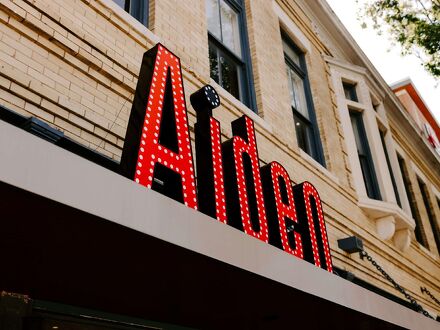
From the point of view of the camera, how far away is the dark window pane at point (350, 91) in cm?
1032

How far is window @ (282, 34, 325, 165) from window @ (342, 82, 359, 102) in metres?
1.84

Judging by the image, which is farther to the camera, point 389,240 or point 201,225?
point 389,240

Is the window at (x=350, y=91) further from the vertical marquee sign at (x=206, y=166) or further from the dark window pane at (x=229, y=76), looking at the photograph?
the vertical marquee sign at (x=206, y=166)

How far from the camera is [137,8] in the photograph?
16.8 feet

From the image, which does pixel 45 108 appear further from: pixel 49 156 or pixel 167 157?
pixel 49 156

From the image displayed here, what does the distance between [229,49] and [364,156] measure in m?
4.34

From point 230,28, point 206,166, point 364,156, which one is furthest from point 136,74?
point 364,156

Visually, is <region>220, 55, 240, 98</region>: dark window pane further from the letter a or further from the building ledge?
the building ledge

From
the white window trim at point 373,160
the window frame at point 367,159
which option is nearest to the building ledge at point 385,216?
the white window trim at point 373,160

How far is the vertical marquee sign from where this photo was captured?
3.31 m

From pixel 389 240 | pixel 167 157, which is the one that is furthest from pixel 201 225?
pixel 389 240

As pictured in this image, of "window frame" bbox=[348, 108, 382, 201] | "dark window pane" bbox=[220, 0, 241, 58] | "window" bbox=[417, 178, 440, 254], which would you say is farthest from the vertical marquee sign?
"window" bbox=[417, 178, 440, 254]

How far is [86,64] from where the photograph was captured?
3.88 m

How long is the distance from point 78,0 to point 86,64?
622 millimetres
